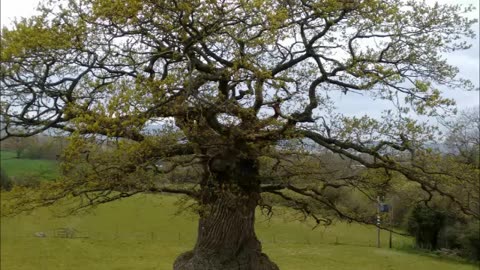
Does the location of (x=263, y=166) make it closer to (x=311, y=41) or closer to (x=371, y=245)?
(x=311, y=41)

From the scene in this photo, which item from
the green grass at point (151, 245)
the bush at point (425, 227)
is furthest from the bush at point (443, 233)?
the green grass at point (151, 245)

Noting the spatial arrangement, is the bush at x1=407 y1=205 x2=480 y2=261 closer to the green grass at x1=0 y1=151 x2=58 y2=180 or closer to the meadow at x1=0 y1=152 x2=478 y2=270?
the meadow at x1=0 y1=152 x2=478 y2=270

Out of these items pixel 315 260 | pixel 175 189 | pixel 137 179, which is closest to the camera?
pixel 137 179

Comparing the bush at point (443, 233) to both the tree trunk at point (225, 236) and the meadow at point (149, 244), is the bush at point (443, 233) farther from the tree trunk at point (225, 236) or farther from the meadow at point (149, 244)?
the tree trunk at point (225, 236)

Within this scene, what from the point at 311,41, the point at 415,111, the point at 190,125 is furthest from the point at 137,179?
the point at 415,111

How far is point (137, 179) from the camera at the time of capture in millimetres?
6852

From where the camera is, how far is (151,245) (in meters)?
22.4

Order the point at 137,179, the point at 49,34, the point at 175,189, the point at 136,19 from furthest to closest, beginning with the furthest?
the point at 175,189 → the point at 137,179 → the point at 49,34 → the point at 136,19

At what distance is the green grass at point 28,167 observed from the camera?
8.34m

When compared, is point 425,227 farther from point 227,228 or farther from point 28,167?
point 227,228

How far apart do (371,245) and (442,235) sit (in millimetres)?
3485

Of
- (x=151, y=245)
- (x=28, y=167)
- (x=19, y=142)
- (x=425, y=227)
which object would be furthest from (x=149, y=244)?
(x=19, y=142)

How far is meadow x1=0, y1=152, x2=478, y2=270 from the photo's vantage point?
18.1 metres

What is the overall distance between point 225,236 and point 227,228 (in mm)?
132
